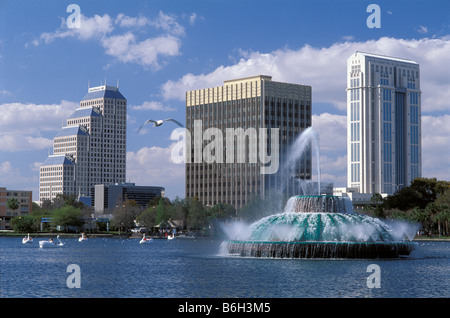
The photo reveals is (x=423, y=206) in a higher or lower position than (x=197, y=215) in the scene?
higher

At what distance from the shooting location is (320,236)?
6297 cm

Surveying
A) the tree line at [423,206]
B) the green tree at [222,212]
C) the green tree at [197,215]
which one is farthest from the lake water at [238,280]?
the green tree at [222,212]

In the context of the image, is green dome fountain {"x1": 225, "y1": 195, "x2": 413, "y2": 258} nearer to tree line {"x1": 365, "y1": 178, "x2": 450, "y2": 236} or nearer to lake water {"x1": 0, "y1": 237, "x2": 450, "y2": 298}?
lake water {"x1": 0, "y1": 237, "x2": 450, "y2": 298}

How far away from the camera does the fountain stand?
61.0 m

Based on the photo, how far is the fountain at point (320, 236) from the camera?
6100cm

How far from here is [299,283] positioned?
43.2 m

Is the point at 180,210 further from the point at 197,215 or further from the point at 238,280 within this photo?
the point at 238,280

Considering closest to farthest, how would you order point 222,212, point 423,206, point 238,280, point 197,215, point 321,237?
1. point 238,280
2. point 321,237
3. point 423,206
4. point 197,215
5. point 222,212

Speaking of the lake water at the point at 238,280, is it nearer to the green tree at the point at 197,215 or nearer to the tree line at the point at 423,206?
the tree line at the point at 423,206

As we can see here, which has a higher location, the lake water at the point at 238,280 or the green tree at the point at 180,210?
the green tree at the point at 180,210

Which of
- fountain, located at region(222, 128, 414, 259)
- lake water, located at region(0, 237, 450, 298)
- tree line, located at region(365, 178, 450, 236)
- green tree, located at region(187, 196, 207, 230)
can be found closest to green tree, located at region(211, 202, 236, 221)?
green tree, located at region(187, 196, 207, 230)

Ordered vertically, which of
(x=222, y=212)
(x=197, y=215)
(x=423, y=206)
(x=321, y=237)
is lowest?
(x=321, y=237)

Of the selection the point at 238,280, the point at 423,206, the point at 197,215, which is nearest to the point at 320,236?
the point at 238,280
